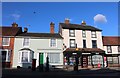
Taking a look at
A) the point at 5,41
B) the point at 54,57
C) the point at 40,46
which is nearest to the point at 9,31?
the point at 5,41

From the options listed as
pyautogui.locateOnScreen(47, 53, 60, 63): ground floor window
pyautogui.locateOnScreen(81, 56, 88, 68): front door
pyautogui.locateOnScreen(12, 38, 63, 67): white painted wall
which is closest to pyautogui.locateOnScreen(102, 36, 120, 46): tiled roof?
pyautogui.locateOnScreen(81, 56, 88, 68): front door

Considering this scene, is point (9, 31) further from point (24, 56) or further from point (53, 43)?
point (53, 43)

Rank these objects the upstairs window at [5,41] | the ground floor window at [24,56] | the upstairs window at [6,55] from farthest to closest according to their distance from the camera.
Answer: the upstairs window at [5,41], the ground floor window at [24,56], the upstairs window at [6,55]

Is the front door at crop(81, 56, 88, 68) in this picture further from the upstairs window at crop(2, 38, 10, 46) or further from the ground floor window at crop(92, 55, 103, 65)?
the upstairs window at crop(2, 38, 10, 46)

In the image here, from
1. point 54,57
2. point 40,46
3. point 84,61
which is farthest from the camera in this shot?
point 84,61

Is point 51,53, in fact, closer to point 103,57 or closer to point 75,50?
point 75,50

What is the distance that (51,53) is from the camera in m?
32.5

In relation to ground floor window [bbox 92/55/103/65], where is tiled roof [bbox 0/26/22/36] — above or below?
above

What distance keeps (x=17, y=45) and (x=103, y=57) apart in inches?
606

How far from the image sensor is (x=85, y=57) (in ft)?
109

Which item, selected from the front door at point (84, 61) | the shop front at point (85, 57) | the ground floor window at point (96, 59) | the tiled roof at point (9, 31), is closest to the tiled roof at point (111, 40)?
the ground floor window at point (96, 59)

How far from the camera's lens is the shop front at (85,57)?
32.1 metres

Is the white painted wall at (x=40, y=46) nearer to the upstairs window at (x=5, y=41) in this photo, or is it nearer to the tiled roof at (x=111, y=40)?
the upstairs window at (x=5, y=41)

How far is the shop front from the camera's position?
32.1 meters
